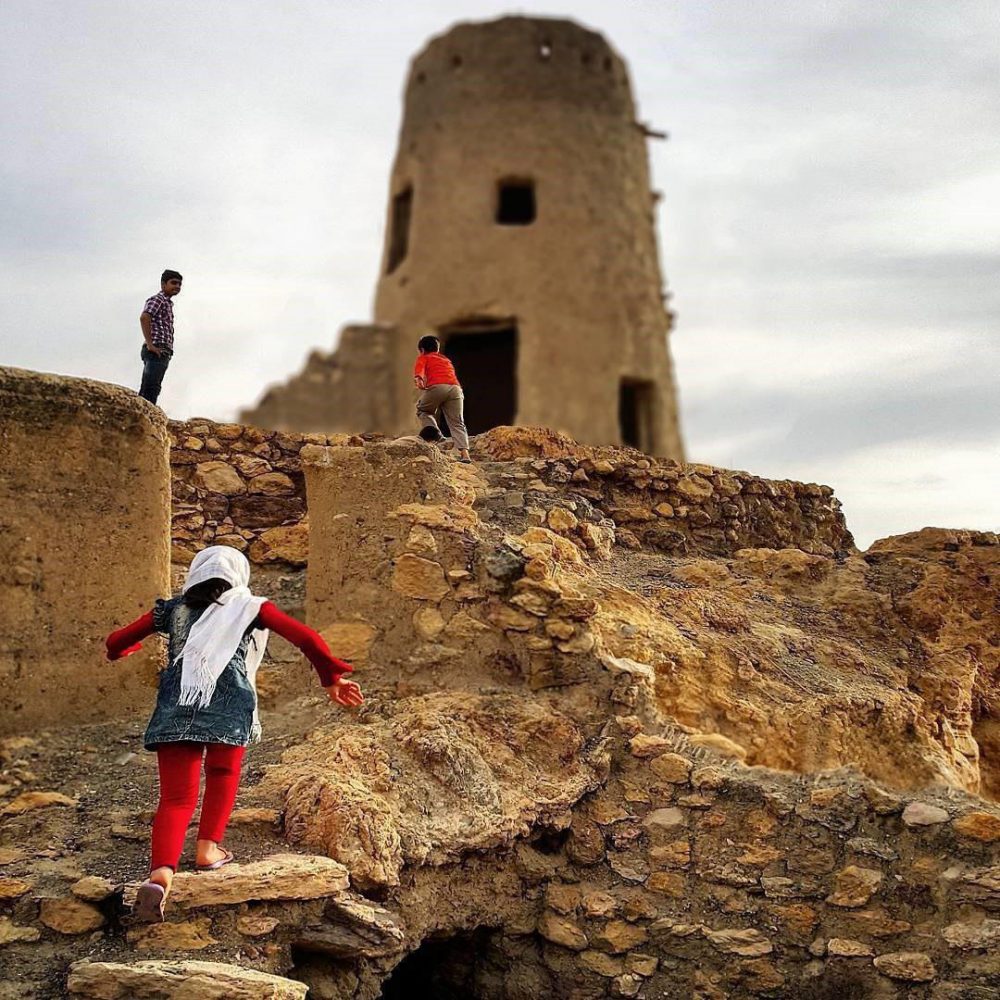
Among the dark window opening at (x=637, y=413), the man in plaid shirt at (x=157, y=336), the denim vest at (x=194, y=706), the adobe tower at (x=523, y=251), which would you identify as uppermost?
the adobe tower at (x=523, y=251)

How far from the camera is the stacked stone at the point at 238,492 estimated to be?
19.7 feet

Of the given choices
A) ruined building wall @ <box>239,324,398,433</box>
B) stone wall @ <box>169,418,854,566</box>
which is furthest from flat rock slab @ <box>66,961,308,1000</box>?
ruined building wall @ <box>239,324,398,433</box>

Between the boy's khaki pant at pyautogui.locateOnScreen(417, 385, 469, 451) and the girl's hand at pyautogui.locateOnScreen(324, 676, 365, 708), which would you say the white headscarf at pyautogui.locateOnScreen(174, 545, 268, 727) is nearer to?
the girl's hand at pyautogui.locateOnScreen(324, 676, 365, 708)

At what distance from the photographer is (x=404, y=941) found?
402cm

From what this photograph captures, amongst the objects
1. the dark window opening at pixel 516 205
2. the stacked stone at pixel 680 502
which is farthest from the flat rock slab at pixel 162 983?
the dark window opening at pixel 516 205

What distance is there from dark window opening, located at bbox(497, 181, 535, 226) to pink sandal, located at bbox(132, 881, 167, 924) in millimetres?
12962

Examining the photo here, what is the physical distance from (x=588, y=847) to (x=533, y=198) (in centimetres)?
1200

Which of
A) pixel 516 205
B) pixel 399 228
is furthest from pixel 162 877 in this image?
pixel 399 228

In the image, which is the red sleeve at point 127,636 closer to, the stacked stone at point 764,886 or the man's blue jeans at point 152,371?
the stacked stone at point 764,886

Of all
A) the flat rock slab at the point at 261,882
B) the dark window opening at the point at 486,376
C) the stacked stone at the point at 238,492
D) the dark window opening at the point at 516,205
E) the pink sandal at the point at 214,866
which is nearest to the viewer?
the flat rock slab at the point at 261,882

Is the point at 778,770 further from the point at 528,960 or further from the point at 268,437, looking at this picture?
the point at 268,437

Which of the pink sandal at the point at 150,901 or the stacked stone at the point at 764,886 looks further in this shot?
the stacked stone at the point at 764,886

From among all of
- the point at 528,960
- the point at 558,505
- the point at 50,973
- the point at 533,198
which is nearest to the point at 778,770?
the point at 528,960

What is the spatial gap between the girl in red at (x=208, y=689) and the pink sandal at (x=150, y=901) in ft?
0.25
